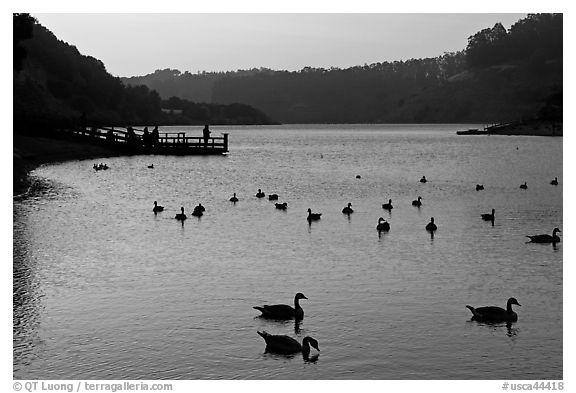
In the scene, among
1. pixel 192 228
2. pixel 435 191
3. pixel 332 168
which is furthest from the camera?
pixel 332 168

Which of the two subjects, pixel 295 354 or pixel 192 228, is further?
pixel 192 228

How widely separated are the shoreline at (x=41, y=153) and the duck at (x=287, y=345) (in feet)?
117

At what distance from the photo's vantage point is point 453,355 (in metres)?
20.4

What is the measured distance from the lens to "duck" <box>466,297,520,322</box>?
2322cm

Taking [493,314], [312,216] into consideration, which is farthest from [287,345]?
[312,216]

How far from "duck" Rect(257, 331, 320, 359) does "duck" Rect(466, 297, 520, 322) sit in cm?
548

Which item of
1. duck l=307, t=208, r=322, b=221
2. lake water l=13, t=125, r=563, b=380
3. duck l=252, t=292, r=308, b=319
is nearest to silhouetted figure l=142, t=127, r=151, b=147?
lake water l=13, t=125, r=563, b=380

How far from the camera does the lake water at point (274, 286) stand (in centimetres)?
1991

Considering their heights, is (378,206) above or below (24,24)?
below

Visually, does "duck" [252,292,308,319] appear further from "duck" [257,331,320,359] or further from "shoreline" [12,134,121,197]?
"shoreline" [12,134,121,197]

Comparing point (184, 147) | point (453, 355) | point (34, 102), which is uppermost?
point (34, 102)

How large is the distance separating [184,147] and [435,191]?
139ft
